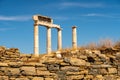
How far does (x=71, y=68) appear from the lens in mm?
12430

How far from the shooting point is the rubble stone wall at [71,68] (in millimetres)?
11648

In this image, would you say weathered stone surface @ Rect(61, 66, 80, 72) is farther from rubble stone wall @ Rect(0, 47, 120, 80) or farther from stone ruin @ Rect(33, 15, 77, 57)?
stone ruin @ Rect(33, 15, 77, 57)

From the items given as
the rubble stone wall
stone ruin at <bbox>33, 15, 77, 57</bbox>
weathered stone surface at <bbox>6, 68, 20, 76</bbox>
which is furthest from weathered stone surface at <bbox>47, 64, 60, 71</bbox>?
stone ruin at <bbox>33, 15, 77, 57</bbox>

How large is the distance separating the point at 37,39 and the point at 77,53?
53.2ft

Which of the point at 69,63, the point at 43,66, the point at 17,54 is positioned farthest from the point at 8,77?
the point at 17,54

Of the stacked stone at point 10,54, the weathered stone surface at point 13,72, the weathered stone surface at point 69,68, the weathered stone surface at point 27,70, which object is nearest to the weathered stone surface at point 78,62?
the weathered stone surface at point 69,68

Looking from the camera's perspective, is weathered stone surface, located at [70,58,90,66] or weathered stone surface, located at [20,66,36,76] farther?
weathered stone surface, located at [70,58,90,66]

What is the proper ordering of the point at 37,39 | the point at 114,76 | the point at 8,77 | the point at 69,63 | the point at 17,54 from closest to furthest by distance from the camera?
the point at 8,77 < the point at 69,63 < the point at 114,76 < the point at 17,54 < the point at 37,39

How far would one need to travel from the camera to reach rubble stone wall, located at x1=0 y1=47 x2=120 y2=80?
1165cm

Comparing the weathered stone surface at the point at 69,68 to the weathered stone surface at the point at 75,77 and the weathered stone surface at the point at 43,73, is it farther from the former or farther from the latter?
the weathered stone surface at the point at 43,73

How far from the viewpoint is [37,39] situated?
29797 mm

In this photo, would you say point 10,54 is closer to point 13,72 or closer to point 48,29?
point 13,72

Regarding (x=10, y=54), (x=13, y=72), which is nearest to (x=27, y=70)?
(x=13, y=72)

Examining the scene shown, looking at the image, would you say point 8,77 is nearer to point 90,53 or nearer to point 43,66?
point 43,66
